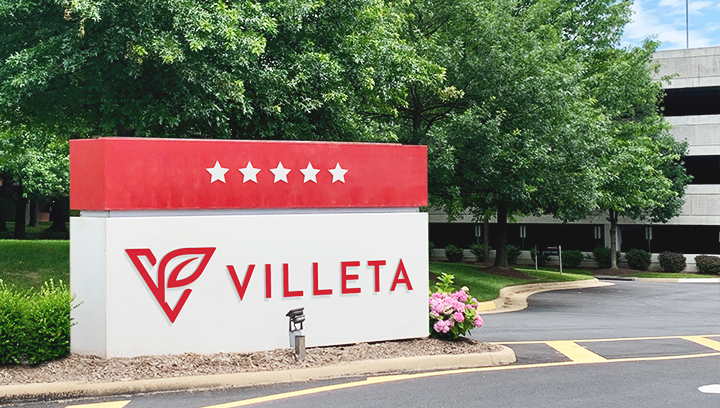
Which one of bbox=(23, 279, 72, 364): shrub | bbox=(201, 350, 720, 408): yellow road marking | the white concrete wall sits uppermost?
the white concrete wall

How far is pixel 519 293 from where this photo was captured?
91.0 ft

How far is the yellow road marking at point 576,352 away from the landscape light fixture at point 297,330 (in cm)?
419

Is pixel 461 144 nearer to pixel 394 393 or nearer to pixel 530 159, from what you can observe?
pixel 530 159

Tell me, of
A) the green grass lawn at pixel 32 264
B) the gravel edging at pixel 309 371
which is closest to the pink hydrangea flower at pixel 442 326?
the gravel edging at pixel 309 371

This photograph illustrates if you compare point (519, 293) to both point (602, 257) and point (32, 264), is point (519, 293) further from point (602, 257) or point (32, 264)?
point (602, 257)

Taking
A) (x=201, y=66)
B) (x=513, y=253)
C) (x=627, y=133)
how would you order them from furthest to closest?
(x=513, y=253) → (x=627, y=133) → (x=201, y=66)

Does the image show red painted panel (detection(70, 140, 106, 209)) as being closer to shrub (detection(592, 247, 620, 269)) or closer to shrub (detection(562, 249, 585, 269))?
shrub (detection(592, 247, 620, 269))

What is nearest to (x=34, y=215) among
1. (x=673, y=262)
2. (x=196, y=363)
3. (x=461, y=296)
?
(x=673, y=262)

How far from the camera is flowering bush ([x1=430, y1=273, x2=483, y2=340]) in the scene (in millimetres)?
10905

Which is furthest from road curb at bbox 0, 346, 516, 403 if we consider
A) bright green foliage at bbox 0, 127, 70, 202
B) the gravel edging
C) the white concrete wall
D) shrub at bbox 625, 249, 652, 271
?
the white concrete wall

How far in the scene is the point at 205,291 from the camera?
373 inches

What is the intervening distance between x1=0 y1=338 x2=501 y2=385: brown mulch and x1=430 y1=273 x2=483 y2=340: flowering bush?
1.31 ft

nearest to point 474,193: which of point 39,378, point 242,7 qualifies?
point 242,7

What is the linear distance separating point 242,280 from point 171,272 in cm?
93
